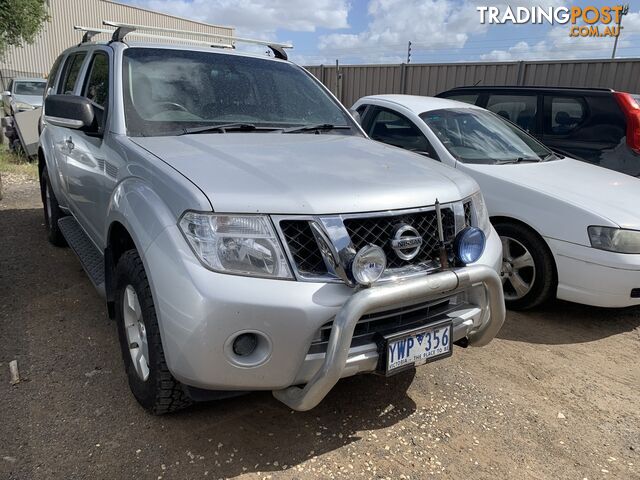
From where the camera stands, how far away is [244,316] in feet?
6.46

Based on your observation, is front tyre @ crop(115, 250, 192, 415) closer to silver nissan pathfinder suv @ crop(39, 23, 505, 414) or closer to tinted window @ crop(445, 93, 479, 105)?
silver nissan pathfinder suv @ crop(39, 23, 505, 414)

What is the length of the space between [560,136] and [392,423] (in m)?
4.43

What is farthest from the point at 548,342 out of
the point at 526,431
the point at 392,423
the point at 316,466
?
the point at 316,466

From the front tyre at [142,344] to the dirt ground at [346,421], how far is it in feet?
0.56

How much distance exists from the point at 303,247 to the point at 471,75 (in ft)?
34.7

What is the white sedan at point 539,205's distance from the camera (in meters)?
3.63

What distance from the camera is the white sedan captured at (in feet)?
11.9

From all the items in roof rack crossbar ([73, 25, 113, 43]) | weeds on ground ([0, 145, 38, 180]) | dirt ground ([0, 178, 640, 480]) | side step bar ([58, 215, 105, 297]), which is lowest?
weeds on ground ([0, 145, 38, 180])

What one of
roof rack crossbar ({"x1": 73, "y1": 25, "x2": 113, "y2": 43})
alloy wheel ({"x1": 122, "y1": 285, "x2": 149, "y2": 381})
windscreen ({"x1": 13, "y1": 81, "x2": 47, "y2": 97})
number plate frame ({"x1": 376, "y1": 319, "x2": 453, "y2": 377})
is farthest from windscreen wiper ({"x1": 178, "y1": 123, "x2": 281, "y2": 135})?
windscreen ({"x1": 13, "y1": 81, "x2": 47, "y2": 97})

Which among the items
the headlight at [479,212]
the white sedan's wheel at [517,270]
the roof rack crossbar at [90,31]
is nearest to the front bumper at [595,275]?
the white sedan's wheel at [517,270]

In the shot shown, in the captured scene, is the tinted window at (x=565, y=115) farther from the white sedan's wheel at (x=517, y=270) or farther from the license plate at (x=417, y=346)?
the license plate at (x=417, y=346)

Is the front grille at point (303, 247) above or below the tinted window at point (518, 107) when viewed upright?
below

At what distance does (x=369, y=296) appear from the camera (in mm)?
2004

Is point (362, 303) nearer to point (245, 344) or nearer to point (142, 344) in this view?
point (245, 344)
